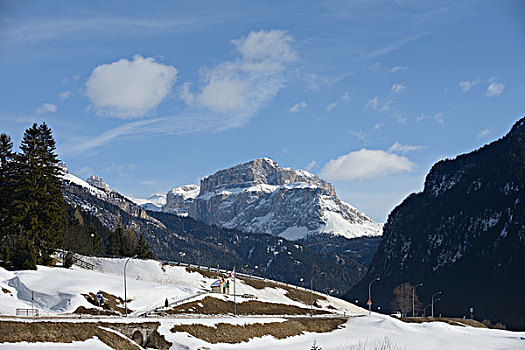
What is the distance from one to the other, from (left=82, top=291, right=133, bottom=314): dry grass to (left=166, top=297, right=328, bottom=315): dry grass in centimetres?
725

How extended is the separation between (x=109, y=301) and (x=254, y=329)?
24.5 m

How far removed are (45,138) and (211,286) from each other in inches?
1672

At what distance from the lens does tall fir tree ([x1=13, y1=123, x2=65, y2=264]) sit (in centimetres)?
10094

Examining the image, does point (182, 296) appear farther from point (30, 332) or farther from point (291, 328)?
point (30, 332)

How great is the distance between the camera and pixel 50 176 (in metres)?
107

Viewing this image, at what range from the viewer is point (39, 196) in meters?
103

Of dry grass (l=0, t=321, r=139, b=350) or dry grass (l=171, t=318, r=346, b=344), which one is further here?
dry grass (l=171, t=318, r=346, b=344)

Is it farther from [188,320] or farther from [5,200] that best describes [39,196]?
[188,320]

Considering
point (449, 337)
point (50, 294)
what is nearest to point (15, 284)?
point (50, 294)

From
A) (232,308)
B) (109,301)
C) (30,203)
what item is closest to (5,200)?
(30,203)

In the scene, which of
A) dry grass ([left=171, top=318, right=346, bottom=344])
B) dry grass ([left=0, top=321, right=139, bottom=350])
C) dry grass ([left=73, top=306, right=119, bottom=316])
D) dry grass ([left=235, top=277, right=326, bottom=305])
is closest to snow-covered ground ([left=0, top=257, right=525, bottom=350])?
dry grass ([left=171, top=318, right=346, bottom=344])

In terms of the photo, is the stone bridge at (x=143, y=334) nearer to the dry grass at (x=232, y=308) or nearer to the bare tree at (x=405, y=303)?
the dry grass at (x=232, y=308)

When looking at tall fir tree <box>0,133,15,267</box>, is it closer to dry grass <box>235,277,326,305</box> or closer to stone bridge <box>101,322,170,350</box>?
stone bridge <box>101,322,170,350</box>

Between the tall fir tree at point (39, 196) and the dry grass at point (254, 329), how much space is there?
40.6 metres
